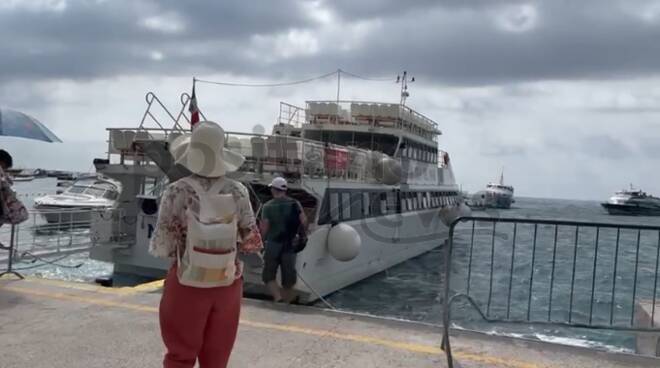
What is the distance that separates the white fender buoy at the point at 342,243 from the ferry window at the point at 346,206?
116 cm

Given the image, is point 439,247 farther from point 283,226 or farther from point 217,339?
point 217,339

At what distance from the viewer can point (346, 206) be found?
13.3 meters

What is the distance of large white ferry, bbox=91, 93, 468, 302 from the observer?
446 inches

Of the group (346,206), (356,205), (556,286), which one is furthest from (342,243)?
(556,286)

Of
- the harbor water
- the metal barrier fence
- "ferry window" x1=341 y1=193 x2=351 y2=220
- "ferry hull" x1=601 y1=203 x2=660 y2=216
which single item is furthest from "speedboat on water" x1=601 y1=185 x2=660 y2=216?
"ferry window" x1=341 y1=193 x2=351 y2=220

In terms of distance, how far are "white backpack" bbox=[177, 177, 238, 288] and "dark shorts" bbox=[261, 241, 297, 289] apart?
195 inches

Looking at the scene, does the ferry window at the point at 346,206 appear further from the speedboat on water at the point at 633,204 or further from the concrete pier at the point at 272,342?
the speedboat on water at the point at 633,204

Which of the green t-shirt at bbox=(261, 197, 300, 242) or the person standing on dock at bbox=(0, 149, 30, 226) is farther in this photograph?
the green t-shirt at bbox=(261, 197, 300, 242)

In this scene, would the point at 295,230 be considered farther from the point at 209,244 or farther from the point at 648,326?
the point at 209,244

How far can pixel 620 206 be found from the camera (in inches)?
2928

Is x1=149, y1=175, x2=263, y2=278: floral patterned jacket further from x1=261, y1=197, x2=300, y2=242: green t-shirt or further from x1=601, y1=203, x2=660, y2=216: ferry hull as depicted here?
x1=601, y1=203, x2=660, y2=216: ferry hull

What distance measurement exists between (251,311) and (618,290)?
15.4 m

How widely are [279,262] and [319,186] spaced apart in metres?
4.18

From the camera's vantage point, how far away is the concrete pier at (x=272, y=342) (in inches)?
162
